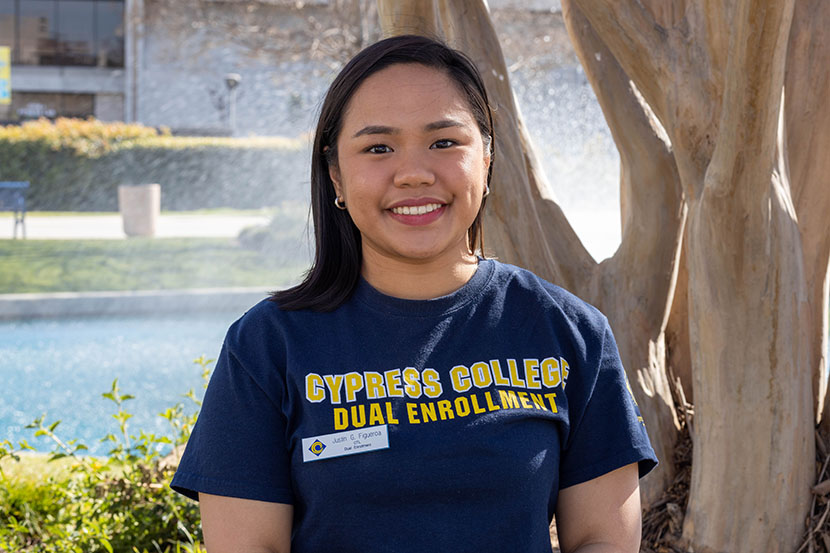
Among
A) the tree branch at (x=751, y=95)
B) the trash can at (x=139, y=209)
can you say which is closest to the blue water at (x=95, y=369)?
the tree branch at (x=751, y=95)

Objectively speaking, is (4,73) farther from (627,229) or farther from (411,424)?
(411,424)

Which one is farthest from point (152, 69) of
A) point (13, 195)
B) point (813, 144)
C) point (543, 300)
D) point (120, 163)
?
point (543, 300)

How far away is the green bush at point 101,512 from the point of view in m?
3.24

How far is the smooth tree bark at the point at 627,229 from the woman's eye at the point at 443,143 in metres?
1.47

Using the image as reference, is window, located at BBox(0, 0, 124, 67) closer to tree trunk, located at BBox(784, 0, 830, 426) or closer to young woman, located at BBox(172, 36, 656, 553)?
tree trunk, located at BBox(784, 0, 830, 426)

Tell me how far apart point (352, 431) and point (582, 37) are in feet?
8.04

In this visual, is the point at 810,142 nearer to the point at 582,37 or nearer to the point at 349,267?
the point at 582,37

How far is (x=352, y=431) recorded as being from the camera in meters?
1.49

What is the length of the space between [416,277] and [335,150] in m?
0.29

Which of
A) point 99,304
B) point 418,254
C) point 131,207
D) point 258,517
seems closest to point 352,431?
point 258,517

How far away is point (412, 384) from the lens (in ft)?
5.02

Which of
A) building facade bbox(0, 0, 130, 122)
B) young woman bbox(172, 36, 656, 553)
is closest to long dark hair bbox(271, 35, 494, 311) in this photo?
young woman bbox(172, 36, 656, 553)

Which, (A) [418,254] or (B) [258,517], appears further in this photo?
(A) [418,254]

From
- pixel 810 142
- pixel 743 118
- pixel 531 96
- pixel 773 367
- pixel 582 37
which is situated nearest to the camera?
pixel 743 118
